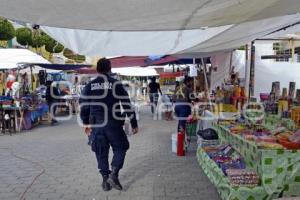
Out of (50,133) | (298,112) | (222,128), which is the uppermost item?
(298,112)

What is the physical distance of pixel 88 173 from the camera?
634 cm

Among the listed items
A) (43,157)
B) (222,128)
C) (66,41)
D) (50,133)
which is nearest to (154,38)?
(66,41)

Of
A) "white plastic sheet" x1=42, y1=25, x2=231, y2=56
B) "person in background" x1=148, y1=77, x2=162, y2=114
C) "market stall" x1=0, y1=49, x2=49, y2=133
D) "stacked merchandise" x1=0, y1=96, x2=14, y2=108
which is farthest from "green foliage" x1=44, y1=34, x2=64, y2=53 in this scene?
"white plastic sheet" x1=42, y1=25, x2=231, y2=56

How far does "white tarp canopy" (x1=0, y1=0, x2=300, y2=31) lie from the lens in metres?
2.87

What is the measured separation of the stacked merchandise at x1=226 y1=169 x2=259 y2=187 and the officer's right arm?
2.17 m

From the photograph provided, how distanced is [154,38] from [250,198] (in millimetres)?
2645

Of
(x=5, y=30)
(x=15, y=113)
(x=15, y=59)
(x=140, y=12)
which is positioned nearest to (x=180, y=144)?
(x=140, y=12)

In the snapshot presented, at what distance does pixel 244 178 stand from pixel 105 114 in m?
2.06

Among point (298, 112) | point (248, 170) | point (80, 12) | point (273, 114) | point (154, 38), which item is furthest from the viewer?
point (273, 114)

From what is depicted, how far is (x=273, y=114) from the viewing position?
5984 mm

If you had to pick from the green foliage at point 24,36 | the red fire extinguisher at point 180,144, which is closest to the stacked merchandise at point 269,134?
the red fire extinguisher at point 180,144

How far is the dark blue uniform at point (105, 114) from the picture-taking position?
509 cm

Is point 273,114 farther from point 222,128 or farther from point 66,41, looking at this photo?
point 66,41

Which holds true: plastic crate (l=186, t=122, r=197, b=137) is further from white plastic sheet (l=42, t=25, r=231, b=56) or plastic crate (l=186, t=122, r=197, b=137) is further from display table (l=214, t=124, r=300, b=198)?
display table (l=214, t=124, r=300, b=198)
